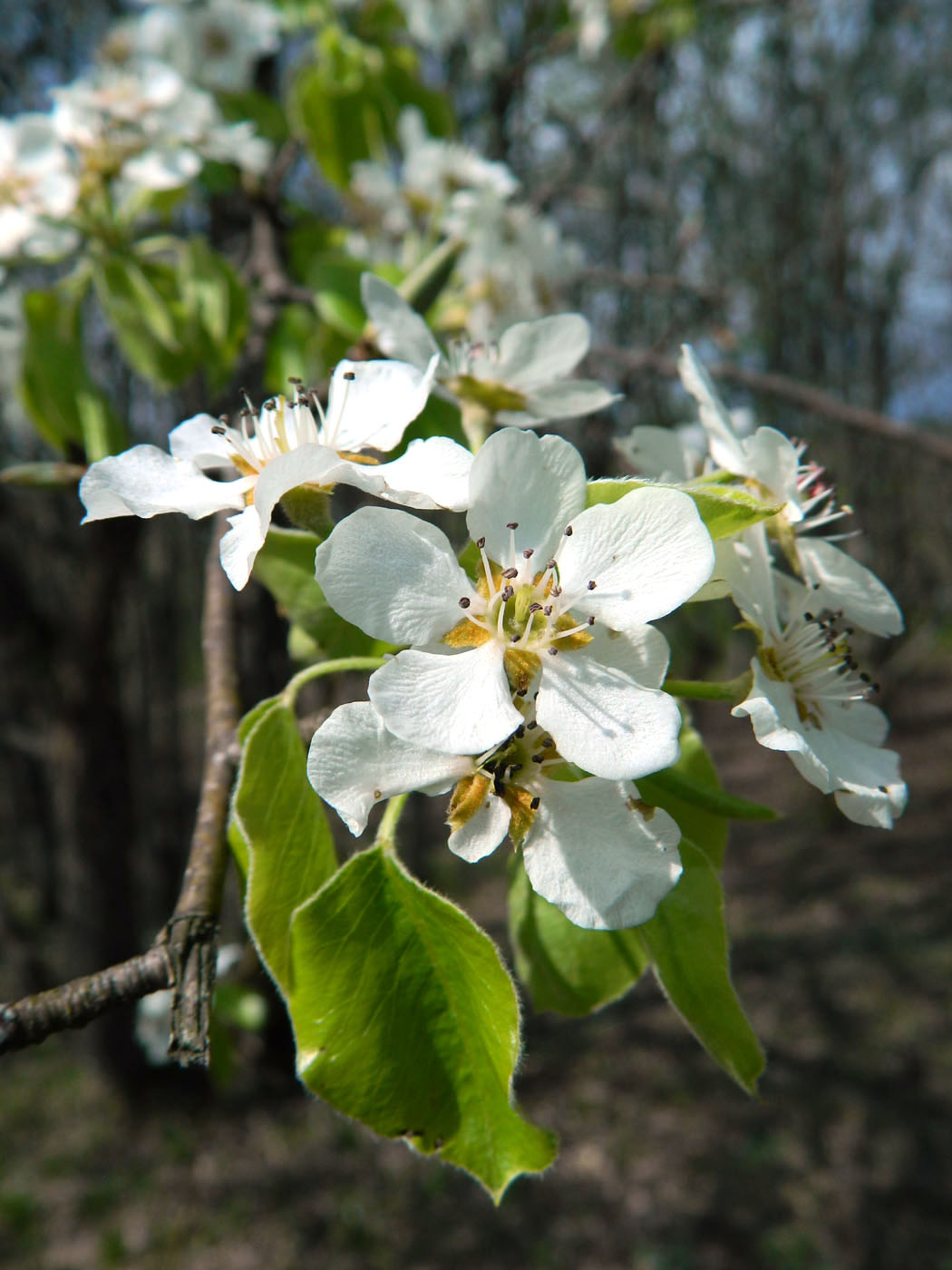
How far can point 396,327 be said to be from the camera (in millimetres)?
870

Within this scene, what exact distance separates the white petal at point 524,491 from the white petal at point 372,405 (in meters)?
0.15

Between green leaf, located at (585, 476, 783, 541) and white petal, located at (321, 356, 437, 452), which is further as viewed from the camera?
white petal, located at (321, 356, 437, 452)

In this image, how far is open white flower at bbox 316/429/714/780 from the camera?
22.0 inches

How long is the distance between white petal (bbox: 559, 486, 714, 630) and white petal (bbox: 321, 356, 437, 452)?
0.20 metres

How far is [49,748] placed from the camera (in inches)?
110

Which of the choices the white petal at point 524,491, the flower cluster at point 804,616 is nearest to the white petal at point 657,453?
the flower cluster at point 804,616

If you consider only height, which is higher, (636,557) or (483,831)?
(636,557)

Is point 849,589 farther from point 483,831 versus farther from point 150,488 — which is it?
point 150,488

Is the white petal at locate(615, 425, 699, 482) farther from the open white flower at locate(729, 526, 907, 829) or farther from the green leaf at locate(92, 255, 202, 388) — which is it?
the green leaf at locate(92, 255, 202, 388)

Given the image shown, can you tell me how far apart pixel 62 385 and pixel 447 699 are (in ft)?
3.14

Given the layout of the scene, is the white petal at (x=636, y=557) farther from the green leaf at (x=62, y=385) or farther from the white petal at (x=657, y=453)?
the green leaf at (x=62, y=385)

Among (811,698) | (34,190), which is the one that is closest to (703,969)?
(811,698)

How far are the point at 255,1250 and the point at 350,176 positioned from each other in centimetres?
321

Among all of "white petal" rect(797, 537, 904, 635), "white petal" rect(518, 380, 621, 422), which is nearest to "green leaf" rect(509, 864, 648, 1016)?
"white petal" rect(797, 537, 904, 635)
